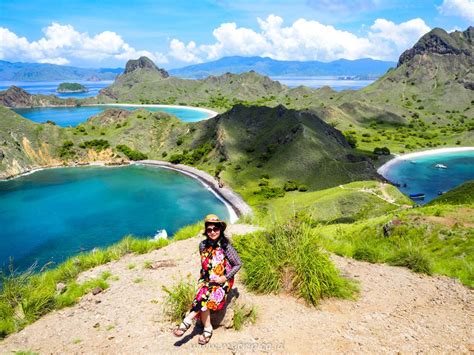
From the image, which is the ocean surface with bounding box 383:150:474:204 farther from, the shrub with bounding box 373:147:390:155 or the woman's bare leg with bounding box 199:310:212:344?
the woman's bare leg with bounding box 199:310:212:344

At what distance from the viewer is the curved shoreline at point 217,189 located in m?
71.0

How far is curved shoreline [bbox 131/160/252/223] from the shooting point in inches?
2797

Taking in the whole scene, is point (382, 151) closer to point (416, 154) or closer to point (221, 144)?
point (416, 154)

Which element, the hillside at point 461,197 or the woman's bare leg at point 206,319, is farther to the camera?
the hillside at point 461,197

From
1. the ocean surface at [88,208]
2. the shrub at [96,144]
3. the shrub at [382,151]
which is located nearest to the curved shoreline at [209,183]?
the ocean surface at [88,208]

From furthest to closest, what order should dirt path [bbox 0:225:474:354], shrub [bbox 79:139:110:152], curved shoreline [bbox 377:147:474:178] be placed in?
shrub [bbox 79:139:110:152] → curved shoreline [bbox 377:147:474:178] → dirt path [bbox 0:225:474:354]

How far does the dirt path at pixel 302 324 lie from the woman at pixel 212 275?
590mm

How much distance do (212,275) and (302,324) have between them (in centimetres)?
318

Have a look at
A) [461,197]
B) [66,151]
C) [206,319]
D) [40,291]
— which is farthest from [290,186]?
[66,151]

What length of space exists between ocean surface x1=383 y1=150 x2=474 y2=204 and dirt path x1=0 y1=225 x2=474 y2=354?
83.3 m

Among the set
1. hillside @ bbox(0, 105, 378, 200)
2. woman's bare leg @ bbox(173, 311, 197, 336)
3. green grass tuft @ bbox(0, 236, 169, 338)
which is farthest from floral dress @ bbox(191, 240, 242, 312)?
hillside @ bbox(0, 105, 378, 200)

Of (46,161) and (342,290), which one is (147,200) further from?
(342,290)

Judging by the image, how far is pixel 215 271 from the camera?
10250 mm

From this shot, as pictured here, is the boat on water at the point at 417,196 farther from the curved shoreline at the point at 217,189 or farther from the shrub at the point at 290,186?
the curved shoreline at the point at 217,189
